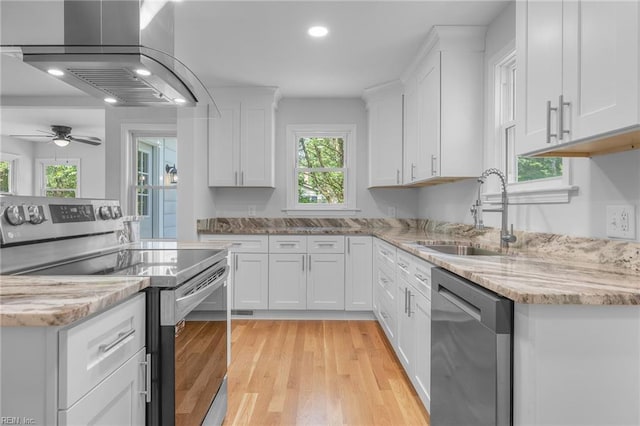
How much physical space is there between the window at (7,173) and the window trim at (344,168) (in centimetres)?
335

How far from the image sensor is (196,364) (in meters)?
1.47

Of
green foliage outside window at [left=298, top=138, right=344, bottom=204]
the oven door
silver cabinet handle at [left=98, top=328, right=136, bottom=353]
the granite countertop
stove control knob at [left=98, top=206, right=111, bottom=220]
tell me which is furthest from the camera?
green foliage outside window at [left=298, top=138, right=344, bottom=204]

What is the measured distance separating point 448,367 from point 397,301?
115 cm

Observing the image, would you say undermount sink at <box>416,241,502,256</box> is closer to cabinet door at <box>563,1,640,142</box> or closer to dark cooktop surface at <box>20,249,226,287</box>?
cabinet door at <box>563,1,640,142</box>

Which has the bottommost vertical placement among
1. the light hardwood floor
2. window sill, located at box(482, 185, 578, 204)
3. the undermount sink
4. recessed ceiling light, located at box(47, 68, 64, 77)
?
the light hardwood floor

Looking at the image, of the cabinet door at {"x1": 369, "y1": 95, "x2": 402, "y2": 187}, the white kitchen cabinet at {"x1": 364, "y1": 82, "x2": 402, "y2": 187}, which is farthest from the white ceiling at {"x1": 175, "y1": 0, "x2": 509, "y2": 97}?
the cabinet door at {"x1": 369, "y1": 95, "x2": 402, "y2": 187}

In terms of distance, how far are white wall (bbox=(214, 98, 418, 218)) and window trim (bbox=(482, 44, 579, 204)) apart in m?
1.86

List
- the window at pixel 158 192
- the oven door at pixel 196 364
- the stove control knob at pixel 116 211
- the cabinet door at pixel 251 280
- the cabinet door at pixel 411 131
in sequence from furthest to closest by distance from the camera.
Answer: the cabinet door at pixel 251 280 < the cabinet door at pixel 411 131 < the window at pixel 158 192 < the stove control knob at pixel 116 211 < the oven door at pixel 196 364

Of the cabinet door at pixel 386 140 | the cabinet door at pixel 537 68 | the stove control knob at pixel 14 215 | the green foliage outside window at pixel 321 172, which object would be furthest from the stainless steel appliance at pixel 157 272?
the green foliage outside window at pixel 321 172

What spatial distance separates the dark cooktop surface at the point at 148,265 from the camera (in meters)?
1.22

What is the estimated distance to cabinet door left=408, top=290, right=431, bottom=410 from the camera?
6.68 ft

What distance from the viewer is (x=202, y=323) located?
156cm

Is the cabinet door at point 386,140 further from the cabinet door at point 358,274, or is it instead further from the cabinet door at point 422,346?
the cabinet door at point 422,346

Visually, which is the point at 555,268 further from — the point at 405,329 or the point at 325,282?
the point at 325,282
